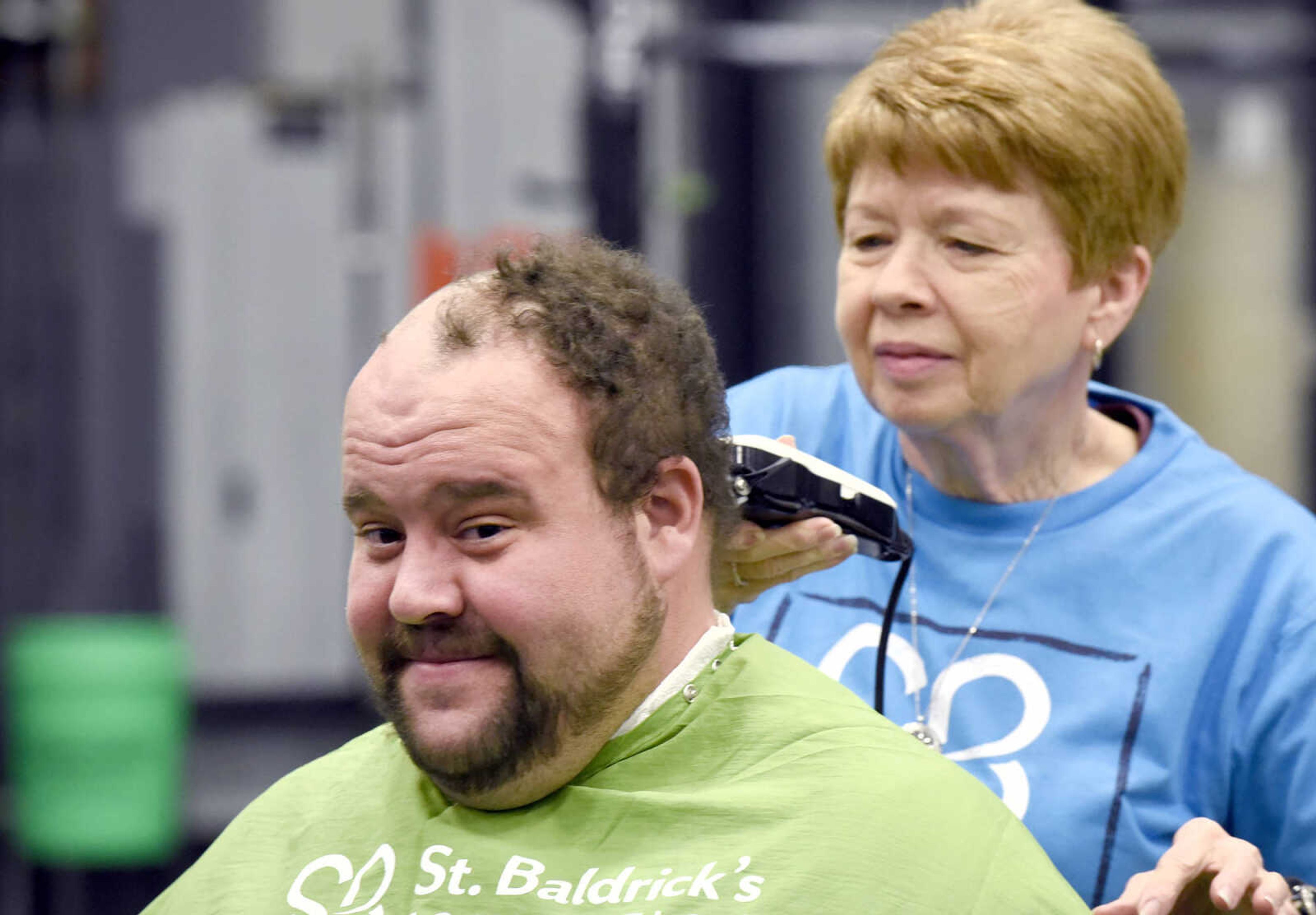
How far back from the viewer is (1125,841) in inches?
65.3

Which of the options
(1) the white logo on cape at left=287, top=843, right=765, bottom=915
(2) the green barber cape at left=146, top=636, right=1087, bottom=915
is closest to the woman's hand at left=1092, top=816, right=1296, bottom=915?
(2) the green barber cape at left=146, top=636, right=1087, bottom=915

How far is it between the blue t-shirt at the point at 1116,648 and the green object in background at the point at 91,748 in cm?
298

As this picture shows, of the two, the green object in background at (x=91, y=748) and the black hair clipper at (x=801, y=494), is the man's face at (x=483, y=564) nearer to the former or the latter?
the black hair clipper at (x=801, y=494)

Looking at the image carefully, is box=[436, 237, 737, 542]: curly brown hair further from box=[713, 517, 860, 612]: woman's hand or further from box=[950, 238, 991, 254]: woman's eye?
box=[950, 238, 991, 254]: woman's eye

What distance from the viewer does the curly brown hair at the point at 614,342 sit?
138cm

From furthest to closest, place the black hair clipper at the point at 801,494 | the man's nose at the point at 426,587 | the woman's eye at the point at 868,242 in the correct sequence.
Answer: the woman's eye at the point at 868,242, the black hair clipper at the point at 801,494, the man's nose at the point at 426,587

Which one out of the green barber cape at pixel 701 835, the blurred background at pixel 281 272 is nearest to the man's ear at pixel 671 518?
the green barber cape at pixel 701 835

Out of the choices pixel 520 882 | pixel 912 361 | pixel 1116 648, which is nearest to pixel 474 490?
pixel 520 882

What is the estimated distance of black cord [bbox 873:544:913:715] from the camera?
1788 millimetres

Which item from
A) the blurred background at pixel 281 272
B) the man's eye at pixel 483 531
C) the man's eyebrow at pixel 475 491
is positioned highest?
the man's eyebrow at pixel 475 491

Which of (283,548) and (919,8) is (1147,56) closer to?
(919,8)

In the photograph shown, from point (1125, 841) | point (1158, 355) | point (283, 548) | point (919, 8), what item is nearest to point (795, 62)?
point (919, 8)

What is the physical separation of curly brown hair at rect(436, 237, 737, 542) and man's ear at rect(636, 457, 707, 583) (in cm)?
1

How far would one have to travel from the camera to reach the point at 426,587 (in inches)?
52.6
